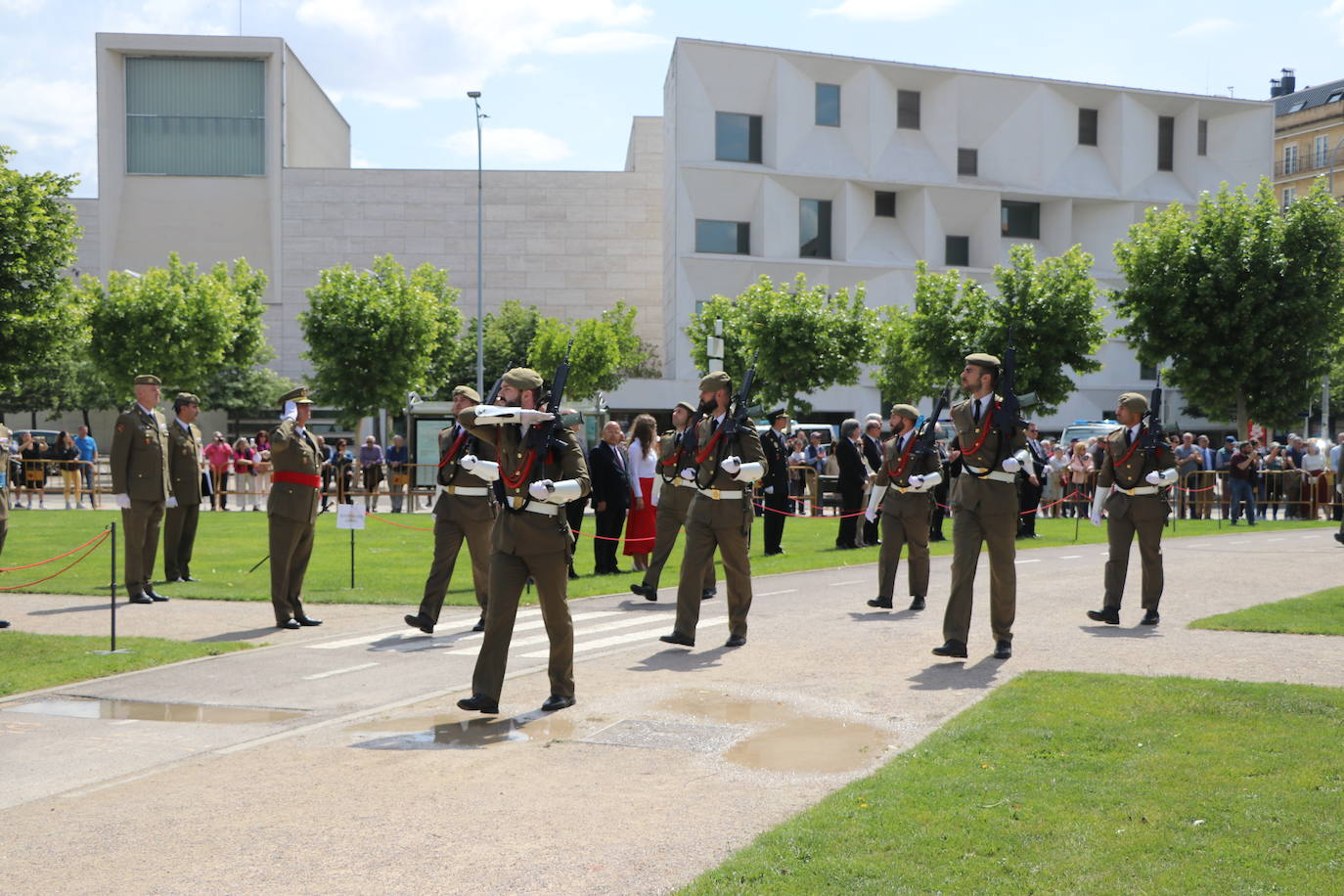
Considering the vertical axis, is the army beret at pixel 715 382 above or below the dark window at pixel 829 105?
below

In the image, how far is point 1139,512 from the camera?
12.0 metres

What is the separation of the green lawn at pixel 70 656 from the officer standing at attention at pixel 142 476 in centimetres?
241

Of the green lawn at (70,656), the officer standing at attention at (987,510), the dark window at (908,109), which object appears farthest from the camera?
the dark window at (908,109)

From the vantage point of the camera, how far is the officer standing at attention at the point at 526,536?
25.2 ft

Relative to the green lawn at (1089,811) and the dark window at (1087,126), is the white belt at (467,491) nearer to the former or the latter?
the green lawn at (1089,811)

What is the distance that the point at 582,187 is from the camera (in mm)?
72688

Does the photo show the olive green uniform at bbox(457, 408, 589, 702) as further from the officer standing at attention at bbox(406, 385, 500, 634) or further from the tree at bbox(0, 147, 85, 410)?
the tree at bbox(0, 147, 85, 410)

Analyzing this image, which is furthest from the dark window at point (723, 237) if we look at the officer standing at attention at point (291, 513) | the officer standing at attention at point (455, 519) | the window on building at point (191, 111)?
the officer standing at attention at point (455, 519)

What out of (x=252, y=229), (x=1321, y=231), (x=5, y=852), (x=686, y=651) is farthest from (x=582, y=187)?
(x=5, y=852)

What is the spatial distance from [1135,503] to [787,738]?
639 cm

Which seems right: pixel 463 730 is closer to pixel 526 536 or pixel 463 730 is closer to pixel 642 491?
pixel 526 536

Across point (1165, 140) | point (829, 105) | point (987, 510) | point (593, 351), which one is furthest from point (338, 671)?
Result: point (1165, 140)

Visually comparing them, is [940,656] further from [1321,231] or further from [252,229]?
[252,229]

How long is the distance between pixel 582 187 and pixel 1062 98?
87.3 feet
